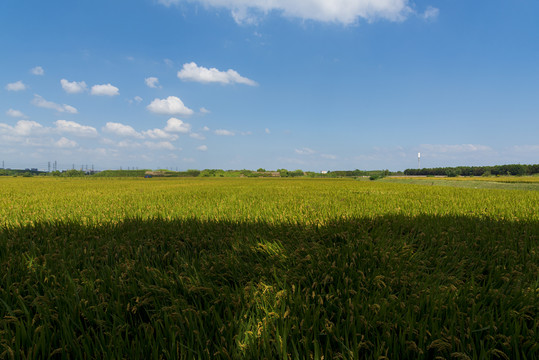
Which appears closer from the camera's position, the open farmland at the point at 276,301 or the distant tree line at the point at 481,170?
the open farmland at the point at 276,301

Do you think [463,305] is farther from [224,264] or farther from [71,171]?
[71,171]

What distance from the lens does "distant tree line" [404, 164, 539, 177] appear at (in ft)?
275

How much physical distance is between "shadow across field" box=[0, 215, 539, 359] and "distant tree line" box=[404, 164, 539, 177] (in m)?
114

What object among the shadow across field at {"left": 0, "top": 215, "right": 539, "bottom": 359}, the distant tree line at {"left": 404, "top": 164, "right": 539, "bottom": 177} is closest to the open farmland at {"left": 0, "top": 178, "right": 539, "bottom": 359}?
the shadow across field at {"left": 0, "top": 215, "right": 539, "bottom": 359}

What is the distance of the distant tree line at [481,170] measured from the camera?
83681mm

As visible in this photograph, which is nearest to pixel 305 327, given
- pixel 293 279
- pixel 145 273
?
pixel 293 279

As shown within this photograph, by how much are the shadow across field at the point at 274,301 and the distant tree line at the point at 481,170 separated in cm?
11383

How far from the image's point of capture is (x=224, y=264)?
8.50ft

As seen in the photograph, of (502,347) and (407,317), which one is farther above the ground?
(407,317)

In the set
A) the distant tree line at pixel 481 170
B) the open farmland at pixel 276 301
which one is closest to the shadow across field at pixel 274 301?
the open farmland at pixel 276 301

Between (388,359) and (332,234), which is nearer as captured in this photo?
(388,359)

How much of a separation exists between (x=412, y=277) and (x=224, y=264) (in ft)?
6.17

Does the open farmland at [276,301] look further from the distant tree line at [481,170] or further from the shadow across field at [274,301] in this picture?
the distant tree line at [481,170]

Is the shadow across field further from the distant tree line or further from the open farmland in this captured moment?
the distant tree line
